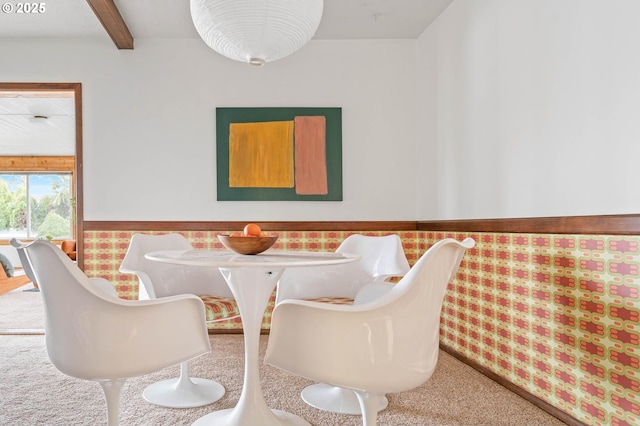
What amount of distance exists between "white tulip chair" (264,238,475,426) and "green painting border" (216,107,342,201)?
2.26m

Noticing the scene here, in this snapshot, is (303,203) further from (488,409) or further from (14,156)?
(14,156)

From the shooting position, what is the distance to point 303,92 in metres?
3.66

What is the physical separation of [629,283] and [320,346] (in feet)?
3.98

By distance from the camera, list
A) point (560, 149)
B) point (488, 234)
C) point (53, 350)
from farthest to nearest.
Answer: point (488, 234)
point (560, 149)
point (53, 350)

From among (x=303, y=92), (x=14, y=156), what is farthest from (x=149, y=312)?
(x=14, y=156)

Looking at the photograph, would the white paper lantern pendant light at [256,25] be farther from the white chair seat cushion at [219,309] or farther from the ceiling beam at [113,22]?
the ceiling beam at [113,22]

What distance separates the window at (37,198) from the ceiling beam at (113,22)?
22.6ft

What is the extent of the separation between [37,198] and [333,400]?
9675 millimetres

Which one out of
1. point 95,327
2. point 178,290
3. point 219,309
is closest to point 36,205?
point 178,290

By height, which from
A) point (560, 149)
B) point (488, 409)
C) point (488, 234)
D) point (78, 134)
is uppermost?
point (78, 134)

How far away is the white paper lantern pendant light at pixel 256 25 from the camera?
71.6 inches

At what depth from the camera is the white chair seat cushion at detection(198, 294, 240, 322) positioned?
2057 mm

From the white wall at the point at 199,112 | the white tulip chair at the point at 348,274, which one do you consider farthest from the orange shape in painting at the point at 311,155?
the white tulip chair at the point at 348,274

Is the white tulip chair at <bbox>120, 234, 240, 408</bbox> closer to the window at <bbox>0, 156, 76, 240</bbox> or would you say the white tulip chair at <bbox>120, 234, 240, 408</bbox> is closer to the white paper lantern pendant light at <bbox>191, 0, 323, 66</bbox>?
the white paper lantern pendant light at <bbox>191, 0, 323, 66</bbox>
